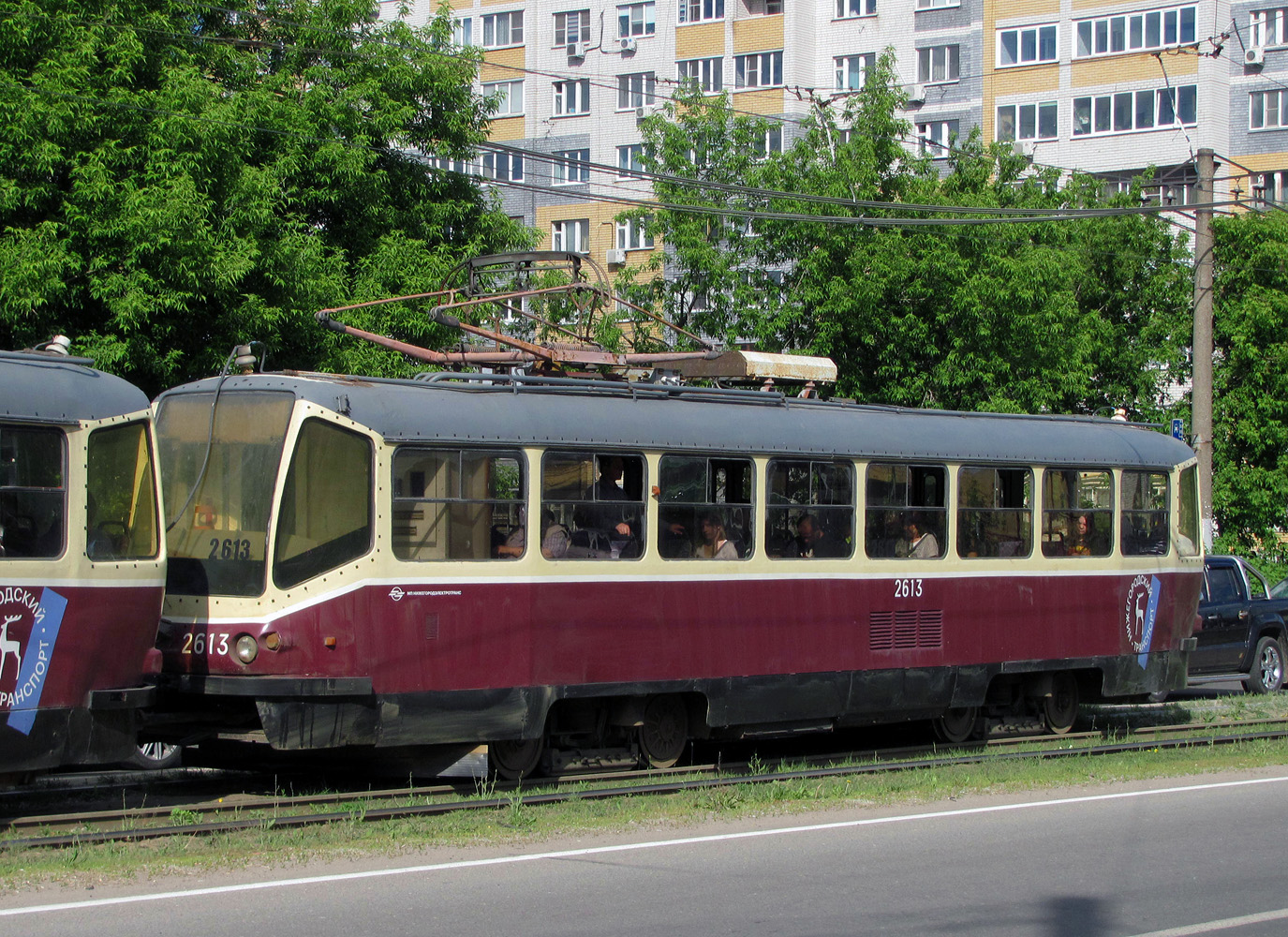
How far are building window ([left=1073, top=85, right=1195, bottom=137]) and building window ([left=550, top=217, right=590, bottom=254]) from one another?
15348mm

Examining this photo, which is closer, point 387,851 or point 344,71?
point 387,851

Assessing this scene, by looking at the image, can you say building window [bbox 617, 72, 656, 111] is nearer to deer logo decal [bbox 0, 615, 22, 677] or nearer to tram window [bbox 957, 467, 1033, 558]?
tram window [bbox 957, 467, 1033, 558]

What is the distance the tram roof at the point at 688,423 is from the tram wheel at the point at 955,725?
250 cm

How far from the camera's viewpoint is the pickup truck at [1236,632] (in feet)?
65.3

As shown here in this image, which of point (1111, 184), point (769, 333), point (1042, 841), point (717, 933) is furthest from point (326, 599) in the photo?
point (1111, 184)

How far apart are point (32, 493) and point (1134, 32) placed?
40.5 meters

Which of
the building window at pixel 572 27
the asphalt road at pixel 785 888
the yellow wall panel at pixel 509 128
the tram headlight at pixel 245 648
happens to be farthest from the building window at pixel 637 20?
the asphalt road at pixel 785 888

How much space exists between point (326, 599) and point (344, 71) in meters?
14.7

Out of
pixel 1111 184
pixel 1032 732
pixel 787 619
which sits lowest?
pixel 1032 732

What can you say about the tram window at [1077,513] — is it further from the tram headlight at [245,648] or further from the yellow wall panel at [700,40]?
the yellow wall panel at [700,40]

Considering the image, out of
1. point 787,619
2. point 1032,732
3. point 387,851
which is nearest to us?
point 387,851

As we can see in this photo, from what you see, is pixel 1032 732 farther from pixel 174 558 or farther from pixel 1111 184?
pixel 1111 184

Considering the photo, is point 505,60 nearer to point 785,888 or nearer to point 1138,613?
point 1138,613

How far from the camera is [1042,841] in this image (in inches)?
384
